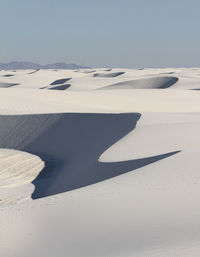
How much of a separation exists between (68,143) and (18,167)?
3.83m

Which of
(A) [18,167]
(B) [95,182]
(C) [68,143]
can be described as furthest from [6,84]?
(B) [95,182]

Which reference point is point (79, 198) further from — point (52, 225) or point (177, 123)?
point (177, 123)

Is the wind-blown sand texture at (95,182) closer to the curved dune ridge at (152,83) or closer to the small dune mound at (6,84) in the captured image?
the curved dune ridge at (152,83)

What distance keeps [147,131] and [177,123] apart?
6.44 ft

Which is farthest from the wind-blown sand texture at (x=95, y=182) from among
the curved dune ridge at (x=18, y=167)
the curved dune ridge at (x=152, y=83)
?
the curved dune ridge at (x=152, y=83)

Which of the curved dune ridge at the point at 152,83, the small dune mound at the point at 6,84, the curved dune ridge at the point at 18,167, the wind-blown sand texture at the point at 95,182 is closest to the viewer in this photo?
the wind-blown sand texture at the point at 95,182

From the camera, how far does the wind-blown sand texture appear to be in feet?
25.9

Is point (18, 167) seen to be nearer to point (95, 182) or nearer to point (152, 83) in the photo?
point (95, 182)

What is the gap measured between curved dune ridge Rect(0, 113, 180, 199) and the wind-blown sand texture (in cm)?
5

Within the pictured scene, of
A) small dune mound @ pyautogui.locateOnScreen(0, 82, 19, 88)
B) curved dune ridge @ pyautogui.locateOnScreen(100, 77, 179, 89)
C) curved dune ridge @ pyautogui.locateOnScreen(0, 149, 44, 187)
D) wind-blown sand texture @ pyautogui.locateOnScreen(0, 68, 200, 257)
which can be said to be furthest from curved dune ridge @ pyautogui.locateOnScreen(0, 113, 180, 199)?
small dune mound @ pyautogui.locateOnScreen(0, 82, 19, 88)

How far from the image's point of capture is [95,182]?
13.4 m

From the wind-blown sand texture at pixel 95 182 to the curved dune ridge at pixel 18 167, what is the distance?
33mm

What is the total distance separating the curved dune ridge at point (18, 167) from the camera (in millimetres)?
15914

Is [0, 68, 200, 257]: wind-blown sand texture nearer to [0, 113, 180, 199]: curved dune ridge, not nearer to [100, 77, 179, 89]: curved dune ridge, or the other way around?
[0, 113, 180, 199]: curved dune ridge
